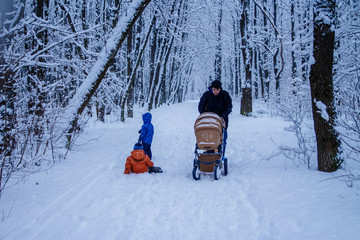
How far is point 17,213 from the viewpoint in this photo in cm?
300

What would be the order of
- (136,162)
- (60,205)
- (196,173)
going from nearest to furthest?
(60,205) → (196,173) → (136,162)

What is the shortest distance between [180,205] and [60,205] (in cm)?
183

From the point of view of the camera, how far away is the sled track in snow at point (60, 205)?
264 centimetres

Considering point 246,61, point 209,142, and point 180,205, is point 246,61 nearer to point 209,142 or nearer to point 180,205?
point 209,142

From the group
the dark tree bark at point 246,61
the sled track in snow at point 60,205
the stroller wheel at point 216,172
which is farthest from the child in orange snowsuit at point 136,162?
the dark tree bark at point 246,61

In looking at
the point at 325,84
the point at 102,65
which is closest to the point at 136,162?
the point at 102,65

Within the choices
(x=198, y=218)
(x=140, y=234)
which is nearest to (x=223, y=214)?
(x=198, y=218)

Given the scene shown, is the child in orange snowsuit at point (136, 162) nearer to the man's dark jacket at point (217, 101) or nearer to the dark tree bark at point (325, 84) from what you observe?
the man's dark jacket at point (217, 101)

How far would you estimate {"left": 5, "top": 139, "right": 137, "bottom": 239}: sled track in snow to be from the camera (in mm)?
2640

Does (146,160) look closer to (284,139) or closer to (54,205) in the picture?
(54,205)

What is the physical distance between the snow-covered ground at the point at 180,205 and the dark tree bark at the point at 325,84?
395 millimetres

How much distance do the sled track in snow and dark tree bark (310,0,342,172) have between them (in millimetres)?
4331

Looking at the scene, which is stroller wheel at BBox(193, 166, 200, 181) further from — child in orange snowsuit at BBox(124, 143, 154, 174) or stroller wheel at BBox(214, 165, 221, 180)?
child in orange snowsuit at BBox(124, 143, 154, 174)

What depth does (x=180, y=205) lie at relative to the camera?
11.3ft
